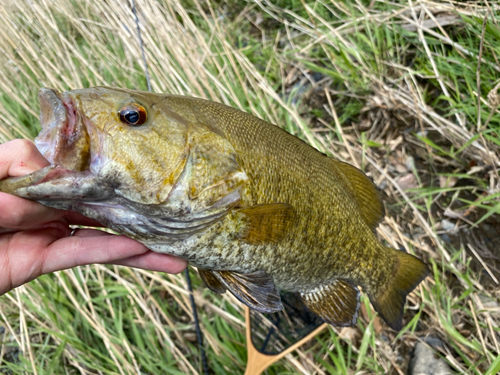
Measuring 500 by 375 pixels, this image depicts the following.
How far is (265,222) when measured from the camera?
1418 millimetres

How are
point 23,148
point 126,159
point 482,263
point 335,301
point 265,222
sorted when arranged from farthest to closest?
point 482,263, point 335,301, point 265,222, point 23,148, point 126,159

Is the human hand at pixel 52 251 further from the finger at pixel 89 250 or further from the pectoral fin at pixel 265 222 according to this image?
the pectoral fin at pixel 265 222

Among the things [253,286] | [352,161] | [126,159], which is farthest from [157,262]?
[352,161]

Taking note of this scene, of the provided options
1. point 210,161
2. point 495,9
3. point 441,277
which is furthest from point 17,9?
point 441,277

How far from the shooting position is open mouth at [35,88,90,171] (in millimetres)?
1111

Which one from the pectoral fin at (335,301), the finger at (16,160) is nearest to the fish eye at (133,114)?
the finger at (16,160)

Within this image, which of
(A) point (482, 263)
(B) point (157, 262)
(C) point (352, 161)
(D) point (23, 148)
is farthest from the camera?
(C) point (352, 161)

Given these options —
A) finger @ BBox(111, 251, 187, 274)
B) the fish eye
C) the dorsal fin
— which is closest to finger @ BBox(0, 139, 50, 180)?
the fish eye

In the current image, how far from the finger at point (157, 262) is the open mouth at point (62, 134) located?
0.48 meters

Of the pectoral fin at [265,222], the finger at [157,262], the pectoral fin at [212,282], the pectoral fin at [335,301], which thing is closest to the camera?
the pectoral fin at [265,222]

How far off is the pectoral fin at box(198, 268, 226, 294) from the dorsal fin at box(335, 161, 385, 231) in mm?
714

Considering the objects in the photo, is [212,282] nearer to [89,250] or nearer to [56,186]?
[89,250]

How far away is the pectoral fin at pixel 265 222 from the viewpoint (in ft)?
4.59

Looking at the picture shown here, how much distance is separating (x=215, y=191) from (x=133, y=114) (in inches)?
13.8
